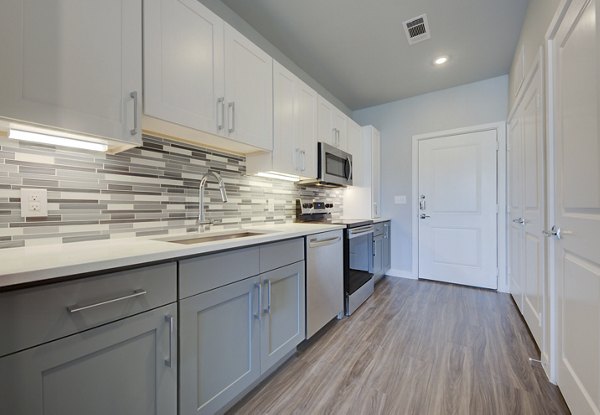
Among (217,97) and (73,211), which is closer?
(73,211)

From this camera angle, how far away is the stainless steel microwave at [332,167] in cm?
257

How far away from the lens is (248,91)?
67.3 inches

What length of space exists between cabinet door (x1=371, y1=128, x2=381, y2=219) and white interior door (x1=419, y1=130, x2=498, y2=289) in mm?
567

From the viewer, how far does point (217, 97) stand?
150 centimetres

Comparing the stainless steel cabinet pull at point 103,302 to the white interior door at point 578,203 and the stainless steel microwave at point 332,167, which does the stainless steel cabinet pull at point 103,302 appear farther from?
the stainless steel microwave at point 332,167

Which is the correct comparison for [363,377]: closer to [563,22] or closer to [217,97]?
[217,97]

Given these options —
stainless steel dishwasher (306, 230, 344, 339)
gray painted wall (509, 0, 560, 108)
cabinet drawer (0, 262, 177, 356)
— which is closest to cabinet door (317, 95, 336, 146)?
stainless steel dishwasher (306, 230, 344, 339)

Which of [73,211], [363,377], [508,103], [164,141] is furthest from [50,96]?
[508,103]

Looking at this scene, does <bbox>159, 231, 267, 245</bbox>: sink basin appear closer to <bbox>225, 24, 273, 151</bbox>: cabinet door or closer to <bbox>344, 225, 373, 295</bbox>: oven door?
<bbox>225, 24, 273, 151</bbox>: cabinet door

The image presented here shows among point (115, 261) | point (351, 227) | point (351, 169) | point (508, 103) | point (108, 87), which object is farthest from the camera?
point (351, 169)

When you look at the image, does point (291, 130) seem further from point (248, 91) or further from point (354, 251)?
point (354, 251)

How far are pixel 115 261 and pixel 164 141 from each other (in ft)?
3.06

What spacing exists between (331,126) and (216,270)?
7.10ft

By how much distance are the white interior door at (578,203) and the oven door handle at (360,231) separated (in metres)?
1.37
